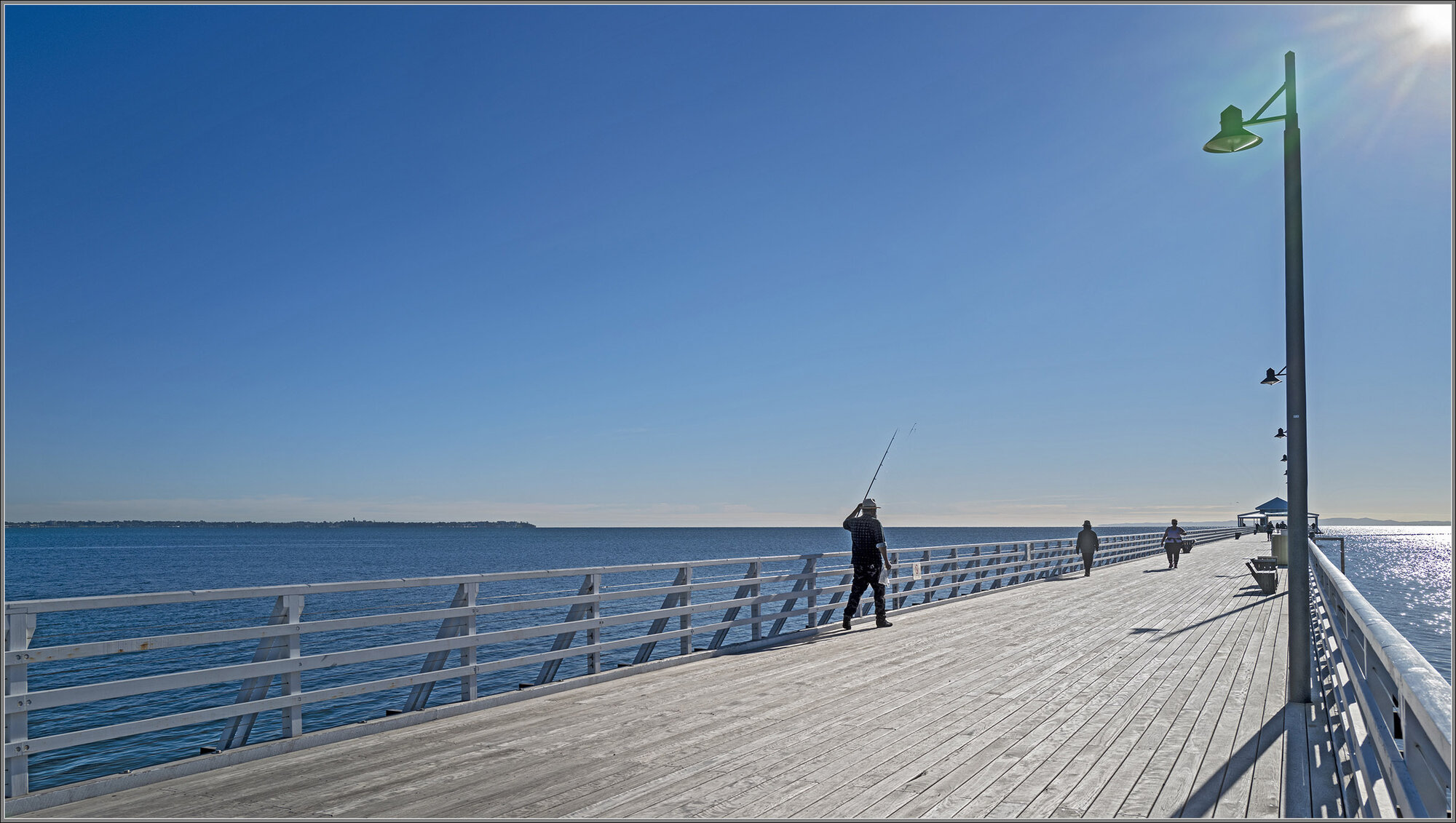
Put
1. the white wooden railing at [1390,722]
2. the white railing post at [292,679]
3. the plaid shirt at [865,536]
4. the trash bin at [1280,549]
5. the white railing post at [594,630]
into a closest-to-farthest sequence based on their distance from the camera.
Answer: the white wooden railing at [1390,722] < the white railing post at [292,679] < the white railing post at [594,630] < the plaid shirt at [865,536] < the trash bin at [1280,549]

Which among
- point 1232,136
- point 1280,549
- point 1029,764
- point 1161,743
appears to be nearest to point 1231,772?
point 1161,743

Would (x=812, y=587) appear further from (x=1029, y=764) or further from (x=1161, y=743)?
(x=1029, y=764)

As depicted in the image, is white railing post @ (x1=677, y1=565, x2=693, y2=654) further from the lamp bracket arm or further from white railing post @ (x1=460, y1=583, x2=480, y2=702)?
the lamp bracket arm

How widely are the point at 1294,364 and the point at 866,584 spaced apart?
702cm

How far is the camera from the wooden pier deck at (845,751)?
534 cm

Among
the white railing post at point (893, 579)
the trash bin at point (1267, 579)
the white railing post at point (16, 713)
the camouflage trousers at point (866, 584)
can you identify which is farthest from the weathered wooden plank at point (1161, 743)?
the trash bin at point (1267, 579)

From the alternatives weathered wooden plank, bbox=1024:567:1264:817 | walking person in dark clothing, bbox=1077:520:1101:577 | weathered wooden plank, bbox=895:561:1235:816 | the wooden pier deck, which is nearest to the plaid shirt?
the wooden pier deck

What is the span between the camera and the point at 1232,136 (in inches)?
324

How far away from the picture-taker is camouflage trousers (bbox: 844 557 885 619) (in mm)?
13445

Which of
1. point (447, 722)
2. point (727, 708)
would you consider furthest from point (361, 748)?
point (727, 708)

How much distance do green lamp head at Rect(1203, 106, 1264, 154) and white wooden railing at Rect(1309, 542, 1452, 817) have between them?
3.80 meters

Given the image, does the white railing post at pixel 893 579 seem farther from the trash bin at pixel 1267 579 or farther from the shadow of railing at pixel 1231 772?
the shadow of railing at pixel 1231 772

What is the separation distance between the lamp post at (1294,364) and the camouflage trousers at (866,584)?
5.93m

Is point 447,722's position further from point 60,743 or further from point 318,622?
point 60,743
